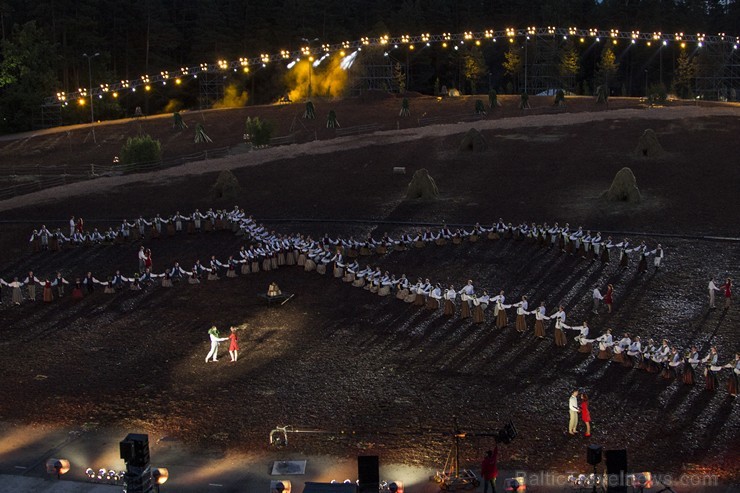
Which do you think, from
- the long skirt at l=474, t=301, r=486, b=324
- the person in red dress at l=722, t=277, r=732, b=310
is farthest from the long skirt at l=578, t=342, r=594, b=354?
the person in red dress at l=722, t=277, r=732, b=310

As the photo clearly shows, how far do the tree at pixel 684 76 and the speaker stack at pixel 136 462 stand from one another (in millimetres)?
78972

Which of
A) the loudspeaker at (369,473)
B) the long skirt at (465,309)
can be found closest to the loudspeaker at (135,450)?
the loudspeaker at (369,473)

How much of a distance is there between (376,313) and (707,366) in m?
11.7

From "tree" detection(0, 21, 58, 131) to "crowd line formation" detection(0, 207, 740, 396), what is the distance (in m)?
40.3

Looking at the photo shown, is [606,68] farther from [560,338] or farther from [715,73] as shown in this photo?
[560,338]

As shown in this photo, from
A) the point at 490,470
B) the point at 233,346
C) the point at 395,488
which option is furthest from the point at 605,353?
the point at 233,346

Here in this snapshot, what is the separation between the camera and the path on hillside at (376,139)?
5588cm

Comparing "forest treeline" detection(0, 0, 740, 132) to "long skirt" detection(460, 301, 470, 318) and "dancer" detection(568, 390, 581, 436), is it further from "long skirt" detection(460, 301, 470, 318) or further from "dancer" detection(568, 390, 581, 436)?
"dancer" detection(568, 390, 581, 436)

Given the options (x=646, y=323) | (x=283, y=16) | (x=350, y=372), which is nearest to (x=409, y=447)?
(x=350, y=372)

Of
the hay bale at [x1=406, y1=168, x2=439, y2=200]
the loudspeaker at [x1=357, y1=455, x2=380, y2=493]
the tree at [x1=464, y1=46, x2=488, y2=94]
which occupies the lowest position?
the loudspeaker at [x1=357, y1=455, x2=380, y2=493]

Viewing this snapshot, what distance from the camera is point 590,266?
110 feet

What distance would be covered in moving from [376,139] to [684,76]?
41.8m

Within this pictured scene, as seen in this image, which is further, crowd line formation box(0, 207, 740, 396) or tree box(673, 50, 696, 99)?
tree box(673, 50, 696, 99)

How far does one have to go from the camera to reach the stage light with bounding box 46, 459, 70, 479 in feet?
61.7
